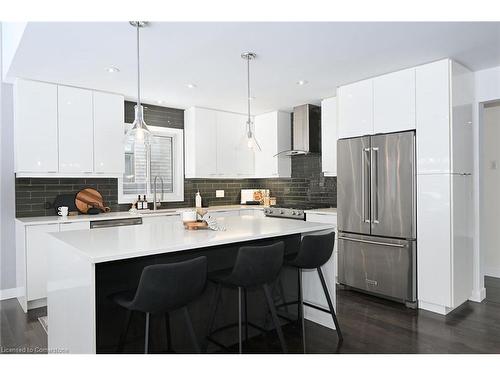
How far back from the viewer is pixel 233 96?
4.64 metres

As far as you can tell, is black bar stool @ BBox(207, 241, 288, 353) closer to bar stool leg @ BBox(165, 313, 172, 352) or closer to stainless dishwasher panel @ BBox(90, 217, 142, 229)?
bar stool leg @ BBox(165, 313, 172, 352)

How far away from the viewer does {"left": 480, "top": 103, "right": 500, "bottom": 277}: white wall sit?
185 inches

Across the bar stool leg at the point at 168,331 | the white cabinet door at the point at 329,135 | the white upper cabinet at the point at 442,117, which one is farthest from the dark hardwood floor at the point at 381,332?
the white cabinet door at the point at 329,135

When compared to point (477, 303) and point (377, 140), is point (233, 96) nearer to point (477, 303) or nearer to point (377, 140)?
point (377, 140)

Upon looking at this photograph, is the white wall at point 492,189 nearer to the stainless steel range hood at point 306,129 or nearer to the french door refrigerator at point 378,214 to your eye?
the french door refrigerator at point 378,214

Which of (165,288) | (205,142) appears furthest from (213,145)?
(165,288)

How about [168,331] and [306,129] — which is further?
[306,129]

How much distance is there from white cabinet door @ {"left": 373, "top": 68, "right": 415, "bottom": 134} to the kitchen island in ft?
5.21

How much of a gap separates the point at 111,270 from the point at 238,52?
6.75 feet

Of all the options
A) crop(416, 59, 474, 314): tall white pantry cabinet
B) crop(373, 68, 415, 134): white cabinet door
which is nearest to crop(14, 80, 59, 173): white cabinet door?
crop(373, 68, 415, 134): white cabinet door

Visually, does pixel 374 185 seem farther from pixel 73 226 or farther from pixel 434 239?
pixel 73 226

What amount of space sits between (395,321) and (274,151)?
124 inches

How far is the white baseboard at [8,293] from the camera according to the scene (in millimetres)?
3922

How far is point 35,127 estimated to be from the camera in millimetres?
3842
